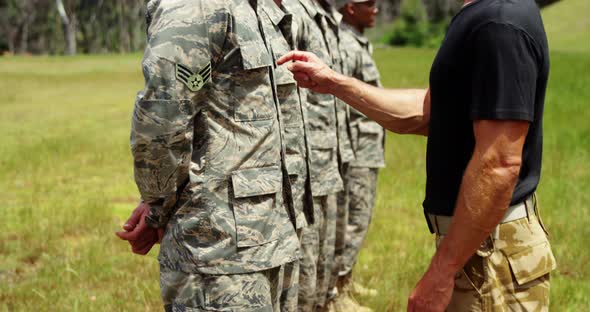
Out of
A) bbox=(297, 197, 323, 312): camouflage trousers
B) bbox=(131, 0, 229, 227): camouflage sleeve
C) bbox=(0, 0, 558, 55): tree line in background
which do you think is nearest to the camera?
bbox=(131, 0, 229, 227): camouflage sleeve

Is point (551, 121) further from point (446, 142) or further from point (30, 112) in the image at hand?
point (446, 142)

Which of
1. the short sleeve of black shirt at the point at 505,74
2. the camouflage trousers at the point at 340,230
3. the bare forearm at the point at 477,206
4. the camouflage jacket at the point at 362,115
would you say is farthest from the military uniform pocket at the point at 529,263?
the camouflage jacket at the point at 362,115

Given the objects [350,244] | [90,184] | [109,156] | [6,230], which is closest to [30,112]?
[109,156]

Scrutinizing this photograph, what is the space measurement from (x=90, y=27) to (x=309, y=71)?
54545mm

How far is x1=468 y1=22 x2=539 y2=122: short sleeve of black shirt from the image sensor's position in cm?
187

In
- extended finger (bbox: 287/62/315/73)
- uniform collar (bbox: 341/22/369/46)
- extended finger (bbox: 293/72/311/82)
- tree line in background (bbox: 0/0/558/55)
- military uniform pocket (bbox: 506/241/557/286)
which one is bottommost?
tree line in background (bbox: 0/0/558/55)

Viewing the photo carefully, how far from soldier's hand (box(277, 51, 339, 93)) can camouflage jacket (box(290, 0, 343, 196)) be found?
1.11 metres

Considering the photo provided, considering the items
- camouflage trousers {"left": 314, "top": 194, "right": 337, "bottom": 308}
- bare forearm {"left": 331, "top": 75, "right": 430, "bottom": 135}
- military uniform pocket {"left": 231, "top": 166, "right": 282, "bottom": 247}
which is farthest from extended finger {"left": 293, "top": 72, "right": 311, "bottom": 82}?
camouflage trousers {"left": 314, "top": 194, "right": 337, "bottom": 308}

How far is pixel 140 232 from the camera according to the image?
2.52 metres

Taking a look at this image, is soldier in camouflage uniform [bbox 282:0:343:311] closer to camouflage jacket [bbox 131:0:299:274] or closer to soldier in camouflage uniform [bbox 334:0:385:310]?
soldier in camouflage uniform [bbox 334:0:385:310]

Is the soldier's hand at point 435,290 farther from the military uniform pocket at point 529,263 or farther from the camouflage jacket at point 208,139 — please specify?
the camouflage jacket at point 208,139

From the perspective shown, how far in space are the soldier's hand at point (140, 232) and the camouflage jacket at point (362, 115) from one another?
89.9 inches

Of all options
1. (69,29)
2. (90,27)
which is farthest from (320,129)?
(90,27)

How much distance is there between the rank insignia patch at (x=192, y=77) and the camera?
7.38 ft
